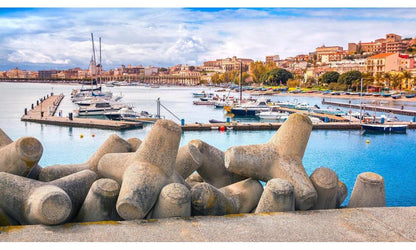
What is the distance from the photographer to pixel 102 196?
449cm

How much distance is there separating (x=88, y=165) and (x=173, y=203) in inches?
78.3

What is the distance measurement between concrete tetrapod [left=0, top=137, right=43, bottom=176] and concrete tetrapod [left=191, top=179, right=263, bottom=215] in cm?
179

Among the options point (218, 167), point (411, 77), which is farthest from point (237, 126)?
point (411, 77)

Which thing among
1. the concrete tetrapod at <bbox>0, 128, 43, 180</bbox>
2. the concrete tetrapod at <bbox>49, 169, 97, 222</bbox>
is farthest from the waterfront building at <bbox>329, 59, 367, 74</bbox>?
the concrete tetrapod at <bbox>49, 169, 97, 222</bbox>

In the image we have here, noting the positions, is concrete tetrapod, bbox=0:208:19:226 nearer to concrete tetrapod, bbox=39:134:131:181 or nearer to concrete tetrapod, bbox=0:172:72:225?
concrete tetrapod, bbox=0:172:72:225

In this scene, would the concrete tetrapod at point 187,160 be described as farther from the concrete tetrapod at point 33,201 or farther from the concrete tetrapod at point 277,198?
the concrete tetrapod at point 33,201

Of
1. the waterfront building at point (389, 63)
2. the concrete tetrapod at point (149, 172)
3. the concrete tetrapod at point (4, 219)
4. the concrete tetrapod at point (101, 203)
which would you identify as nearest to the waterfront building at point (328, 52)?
the waterfront building at point (389, 63)

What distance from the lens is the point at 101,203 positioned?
451 cm

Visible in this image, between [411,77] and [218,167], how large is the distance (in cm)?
10078

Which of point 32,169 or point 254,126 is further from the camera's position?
point 254,126

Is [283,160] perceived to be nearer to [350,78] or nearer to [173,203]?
[173,203]

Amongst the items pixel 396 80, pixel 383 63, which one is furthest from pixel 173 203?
pixel 383 63

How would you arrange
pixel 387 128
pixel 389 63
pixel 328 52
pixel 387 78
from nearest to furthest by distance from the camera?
pixel 387 128, pixel 387 78, pixel 389 63, pixel 328 52

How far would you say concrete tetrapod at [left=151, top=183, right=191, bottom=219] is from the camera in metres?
4.25
